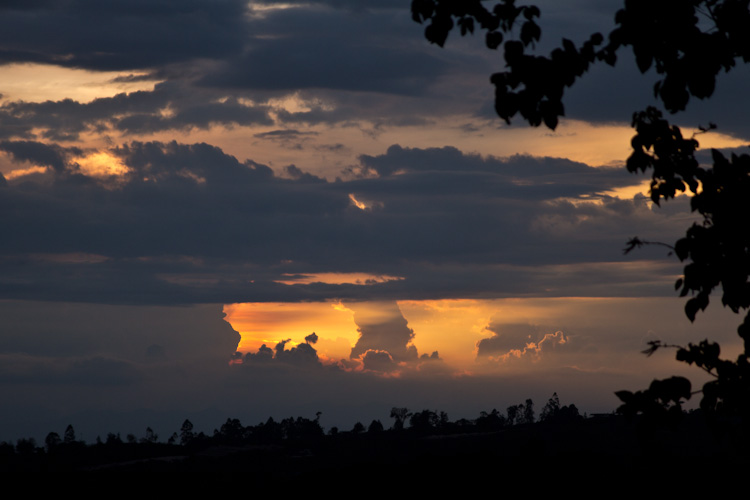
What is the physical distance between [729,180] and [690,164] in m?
1.94

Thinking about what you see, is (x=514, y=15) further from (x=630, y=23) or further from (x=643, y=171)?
(x=643, y=171)

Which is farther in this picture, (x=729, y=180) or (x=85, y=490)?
(x=85, y=490)

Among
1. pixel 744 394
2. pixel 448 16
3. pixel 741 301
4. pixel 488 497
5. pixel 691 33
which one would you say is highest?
pixel 448 16

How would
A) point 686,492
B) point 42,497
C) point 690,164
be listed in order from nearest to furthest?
point 690,164, point 686,492, point 42,497

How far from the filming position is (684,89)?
1211cm

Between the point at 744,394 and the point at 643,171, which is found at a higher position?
the point at 643,171

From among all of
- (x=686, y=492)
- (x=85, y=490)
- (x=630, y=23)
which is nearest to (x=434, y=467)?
(x=686, y=492)

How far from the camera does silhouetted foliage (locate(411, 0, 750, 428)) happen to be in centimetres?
1163

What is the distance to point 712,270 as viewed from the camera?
11.8 m

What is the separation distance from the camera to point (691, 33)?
1195cm

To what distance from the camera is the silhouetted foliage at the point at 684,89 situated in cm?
1163

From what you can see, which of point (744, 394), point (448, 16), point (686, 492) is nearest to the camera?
point (744, 394)

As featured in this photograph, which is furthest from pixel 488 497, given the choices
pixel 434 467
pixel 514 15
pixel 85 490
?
pixel 514 15

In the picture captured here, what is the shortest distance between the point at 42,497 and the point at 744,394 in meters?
28.8
